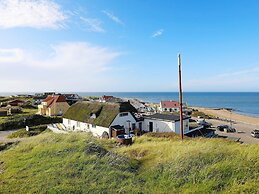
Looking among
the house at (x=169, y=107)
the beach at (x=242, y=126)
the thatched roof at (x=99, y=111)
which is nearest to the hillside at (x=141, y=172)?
the thatched roof at (x=99, y=111)

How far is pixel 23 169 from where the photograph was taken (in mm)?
10930

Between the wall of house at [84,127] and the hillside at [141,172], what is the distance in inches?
734

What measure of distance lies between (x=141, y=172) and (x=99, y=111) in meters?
23.8

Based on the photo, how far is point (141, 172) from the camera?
9.91 metres

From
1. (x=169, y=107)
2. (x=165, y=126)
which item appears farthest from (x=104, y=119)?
(x=169, y=107)

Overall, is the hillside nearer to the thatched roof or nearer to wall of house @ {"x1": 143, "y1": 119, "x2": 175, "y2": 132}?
the thatched roof

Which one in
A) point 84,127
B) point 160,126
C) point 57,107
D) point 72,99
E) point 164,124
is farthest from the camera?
point 72,99

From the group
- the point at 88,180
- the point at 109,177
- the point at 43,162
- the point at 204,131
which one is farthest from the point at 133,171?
the point at 204,131

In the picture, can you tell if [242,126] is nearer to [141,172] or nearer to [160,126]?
[160,126]

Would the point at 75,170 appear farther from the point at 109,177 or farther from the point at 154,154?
the point at 154,154

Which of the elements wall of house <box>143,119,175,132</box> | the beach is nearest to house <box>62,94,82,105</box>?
wall of house <box>143,119,175,132</box>

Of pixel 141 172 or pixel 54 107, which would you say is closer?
pixel 141 172

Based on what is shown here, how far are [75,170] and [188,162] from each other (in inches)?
191

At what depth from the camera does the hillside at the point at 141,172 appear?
26.8 ft
